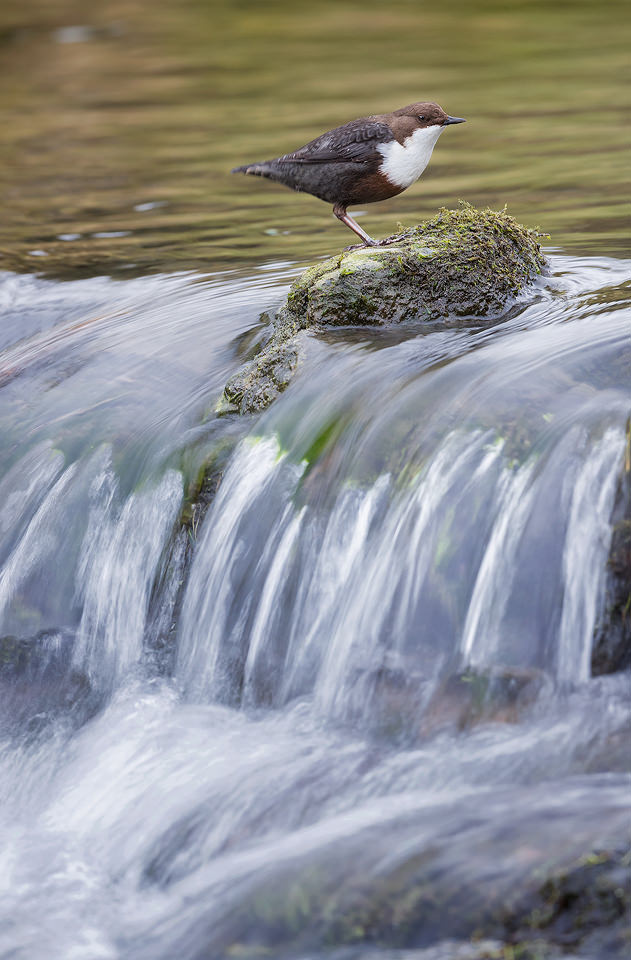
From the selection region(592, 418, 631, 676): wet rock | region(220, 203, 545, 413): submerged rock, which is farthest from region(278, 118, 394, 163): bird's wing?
region(592, 418, 631, 676): wet rock

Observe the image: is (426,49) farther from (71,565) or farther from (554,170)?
(71,565)

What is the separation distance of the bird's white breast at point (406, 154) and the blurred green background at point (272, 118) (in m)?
1.54

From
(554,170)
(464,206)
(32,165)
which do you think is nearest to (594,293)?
(464,206)

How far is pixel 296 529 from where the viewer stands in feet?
13.1

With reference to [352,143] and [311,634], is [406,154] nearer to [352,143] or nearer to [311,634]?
[352,143]

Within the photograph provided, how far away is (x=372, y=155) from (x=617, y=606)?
2.39 m

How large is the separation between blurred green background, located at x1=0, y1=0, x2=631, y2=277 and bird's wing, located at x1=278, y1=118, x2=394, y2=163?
69.2 inches

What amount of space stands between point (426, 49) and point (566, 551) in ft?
44.2

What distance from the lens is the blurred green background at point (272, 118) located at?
25.1 feet

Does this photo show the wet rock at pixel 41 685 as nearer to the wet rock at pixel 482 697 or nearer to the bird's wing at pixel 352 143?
the wet rock at pixel 482 697

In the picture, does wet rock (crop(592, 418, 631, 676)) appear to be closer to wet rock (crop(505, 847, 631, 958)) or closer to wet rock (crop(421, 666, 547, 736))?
wet rock (crop(421, 666, 547, 736))

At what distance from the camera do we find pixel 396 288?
469cm

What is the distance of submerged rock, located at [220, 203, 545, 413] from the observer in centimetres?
460

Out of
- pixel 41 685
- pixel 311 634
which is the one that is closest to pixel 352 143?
pixel 311 634
